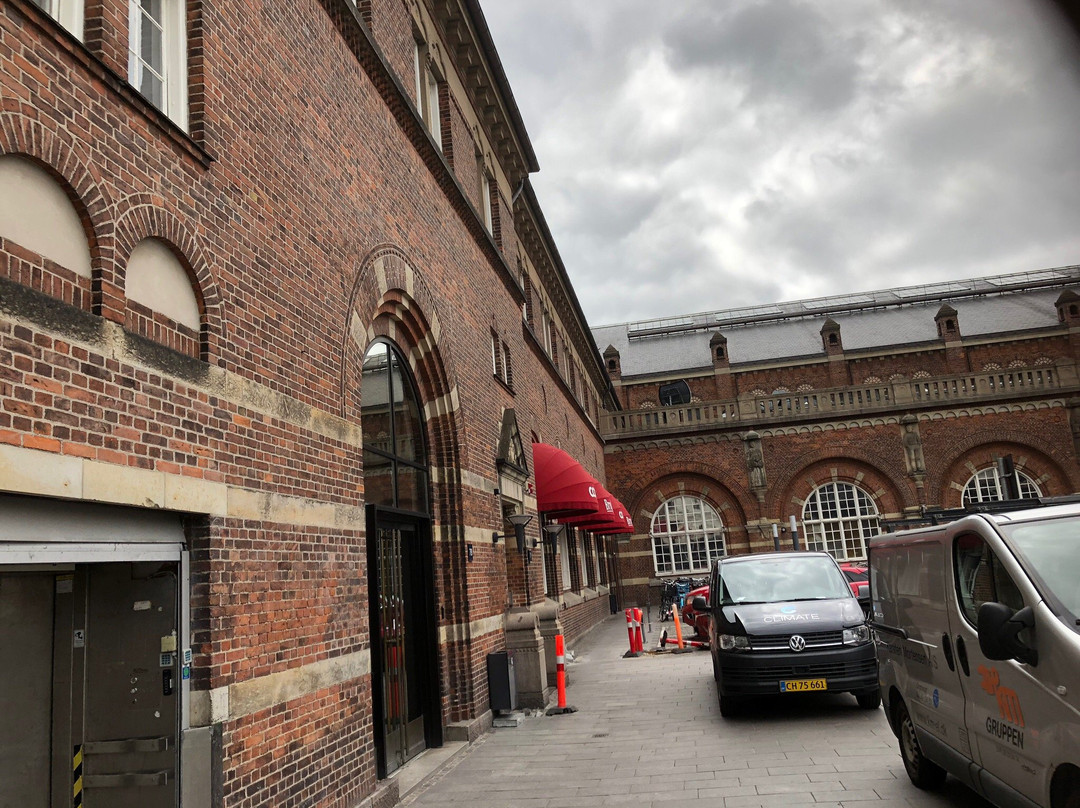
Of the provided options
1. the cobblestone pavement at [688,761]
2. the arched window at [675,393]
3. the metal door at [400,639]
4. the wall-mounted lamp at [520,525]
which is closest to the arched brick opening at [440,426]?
the metal door at [400,639]

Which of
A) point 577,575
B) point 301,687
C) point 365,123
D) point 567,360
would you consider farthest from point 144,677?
point 567,360

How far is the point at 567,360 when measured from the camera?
28312mm

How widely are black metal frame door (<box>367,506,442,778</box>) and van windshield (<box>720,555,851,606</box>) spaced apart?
12.2 ft

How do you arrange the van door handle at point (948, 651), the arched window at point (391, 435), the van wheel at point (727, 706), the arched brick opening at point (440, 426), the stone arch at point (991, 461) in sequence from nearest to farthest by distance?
the van door handle at point (948, 651) → the arched window at point (391, 435) → the arched brick opening at point (440, 426) → the van wheel at point (727, 706) → the stone arch at point (991, 461)

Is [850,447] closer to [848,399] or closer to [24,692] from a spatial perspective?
[848,399]

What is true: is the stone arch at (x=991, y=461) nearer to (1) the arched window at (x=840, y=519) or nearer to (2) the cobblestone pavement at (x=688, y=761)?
(1) the arched window at (x=840, y=519)

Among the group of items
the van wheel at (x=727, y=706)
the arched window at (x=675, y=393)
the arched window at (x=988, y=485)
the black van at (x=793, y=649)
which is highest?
the arched window at (x=675, y=393)

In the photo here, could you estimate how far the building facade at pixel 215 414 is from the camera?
4.17 m

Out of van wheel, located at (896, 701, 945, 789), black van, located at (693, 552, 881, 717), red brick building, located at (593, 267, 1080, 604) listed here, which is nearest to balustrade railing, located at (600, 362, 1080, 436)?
red brick building, located at (593, 267, 1080, 604)

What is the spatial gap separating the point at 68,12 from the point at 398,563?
A: 5.96 metres

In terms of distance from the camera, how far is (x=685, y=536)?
35469 millimetres

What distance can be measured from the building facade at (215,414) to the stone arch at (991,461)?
92.6 ft

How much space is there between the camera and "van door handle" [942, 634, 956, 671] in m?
5.60

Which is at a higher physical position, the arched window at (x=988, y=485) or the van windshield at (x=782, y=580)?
the arched window at (x=988, y=485)
